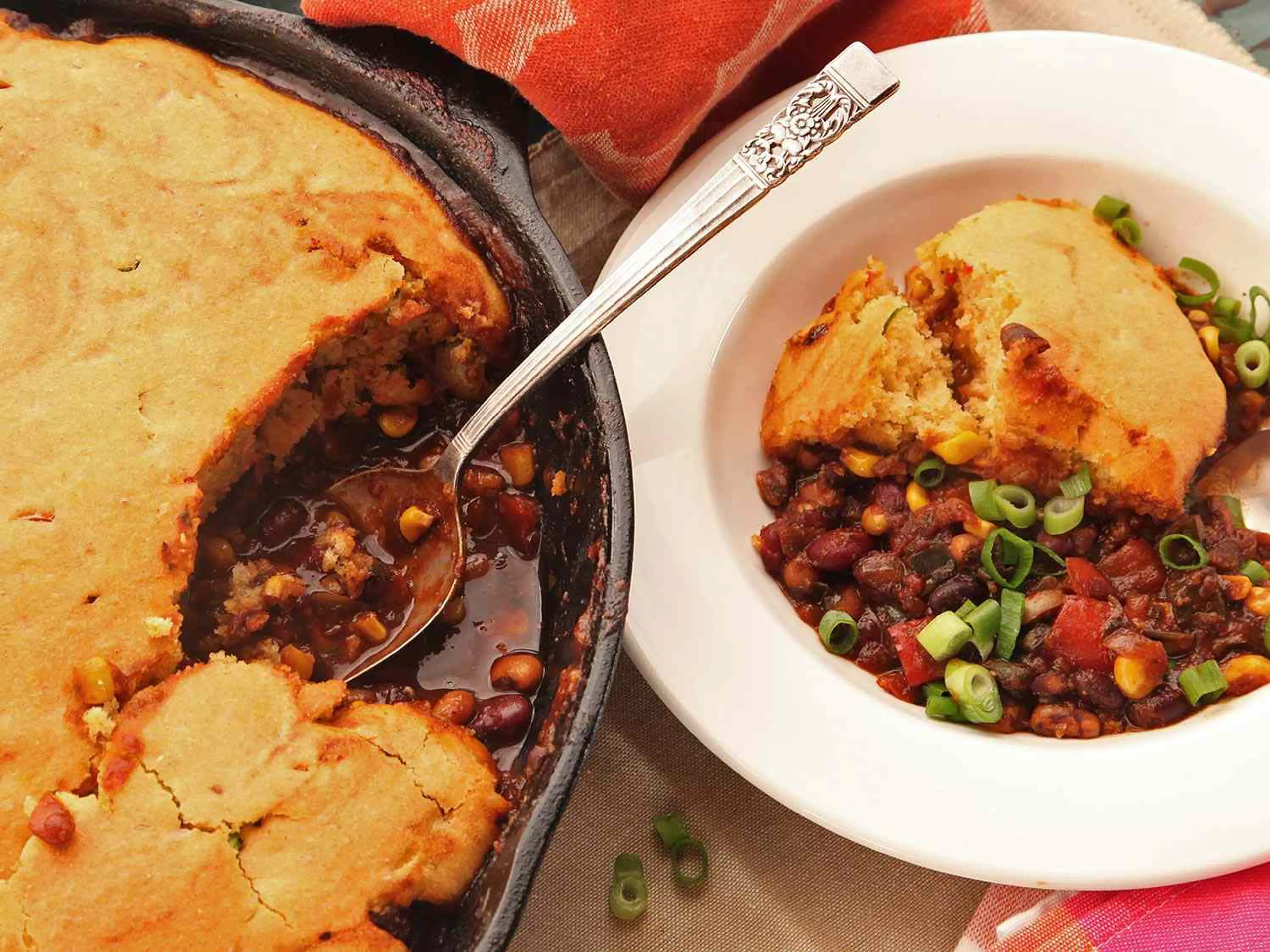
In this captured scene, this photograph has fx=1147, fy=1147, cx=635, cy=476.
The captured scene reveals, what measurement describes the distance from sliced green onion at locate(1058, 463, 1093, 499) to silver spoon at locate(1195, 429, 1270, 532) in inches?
14.8

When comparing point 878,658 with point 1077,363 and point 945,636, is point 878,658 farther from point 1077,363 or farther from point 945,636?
point 1077,363

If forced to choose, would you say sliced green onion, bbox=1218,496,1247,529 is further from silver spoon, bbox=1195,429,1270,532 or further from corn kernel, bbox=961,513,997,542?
corn kernel, bbox=961,513,997,542

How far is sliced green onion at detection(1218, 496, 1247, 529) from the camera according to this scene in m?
2.75

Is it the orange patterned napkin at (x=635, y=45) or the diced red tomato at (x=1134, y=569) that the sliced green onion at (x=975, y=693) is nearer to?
the diced red tomato at (x=1134, y=569)

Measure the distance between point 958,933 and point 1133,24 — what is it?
2652 mm

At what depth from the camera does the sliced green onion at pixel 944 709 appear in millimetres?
2562

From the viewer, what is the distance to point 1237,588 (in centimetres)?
263

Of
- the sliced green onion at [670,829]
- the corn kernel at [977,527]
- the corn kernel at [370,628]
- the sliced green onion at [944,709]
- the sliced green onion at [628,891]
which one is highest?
the corn kernel at [977,527]

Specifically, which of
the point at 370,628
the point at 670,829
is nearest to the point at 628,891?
the point at 670,829

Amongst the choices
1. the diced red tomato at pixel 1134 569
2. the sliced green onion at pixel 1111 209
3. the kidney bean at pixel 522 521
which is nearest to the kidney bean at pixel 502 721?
the kidney bean at pixel 522 521

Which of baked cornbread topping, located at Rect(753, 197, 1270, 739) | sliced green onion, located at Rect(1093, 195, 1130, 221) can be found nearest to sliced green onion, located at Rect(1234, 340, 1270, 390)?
baked cornbread topping, located at Rect(753, 197, 1270, 739)

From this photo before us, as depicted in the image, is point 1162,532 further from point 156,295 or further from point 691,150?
point 156,295

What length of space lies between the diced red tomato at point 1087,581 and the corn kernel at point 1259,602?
0.97ft

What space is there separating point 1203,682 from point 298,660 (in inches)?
75.4
